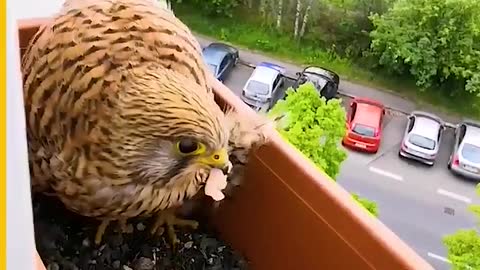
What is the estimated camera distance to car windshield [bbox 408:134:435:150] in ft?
10.8

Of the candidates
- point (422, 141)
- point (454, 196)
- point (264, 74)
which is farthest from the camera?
point (264, 74)

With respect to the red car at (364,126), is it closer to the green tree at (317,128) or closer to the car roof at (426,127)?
the car roof at (426,127)

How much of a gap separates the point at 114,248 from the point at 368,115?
9.15 feet

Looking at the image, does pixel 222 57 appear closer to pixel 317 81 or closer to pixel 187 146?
pixel 317 81

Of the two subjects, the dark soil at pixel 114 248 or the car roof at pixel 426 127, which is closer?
the dark soil at pixel 114 248

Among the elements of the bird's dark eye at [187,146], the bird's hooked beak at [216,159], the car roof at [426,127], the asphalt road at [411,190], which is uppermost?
the bird's dark eye at [187,146]

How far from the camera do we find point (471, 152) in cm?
324

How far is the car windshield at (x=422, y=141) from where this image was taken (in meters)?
3.29

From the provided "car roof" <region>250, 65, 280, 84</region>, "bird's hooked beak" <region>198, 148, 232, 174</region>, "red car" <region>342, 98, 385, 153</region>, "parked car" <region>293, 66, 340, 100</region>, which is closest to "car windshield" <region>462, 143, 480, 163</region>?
"red car" <region>342, 98, 385, 153</region>

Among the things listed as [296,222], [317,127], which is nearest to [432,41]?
[317,127]

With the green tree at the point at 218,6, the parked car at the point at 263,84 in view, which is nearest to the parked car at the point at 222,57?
the parked car at the point at 263,84

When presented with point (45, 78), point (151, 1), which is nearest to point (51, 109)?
point (45, 78)

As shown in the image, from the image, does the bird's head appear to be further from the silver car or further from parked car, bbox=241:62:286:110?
the silver car

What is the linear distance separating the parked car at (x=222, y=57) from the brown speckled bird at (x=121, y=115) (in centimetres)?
259
